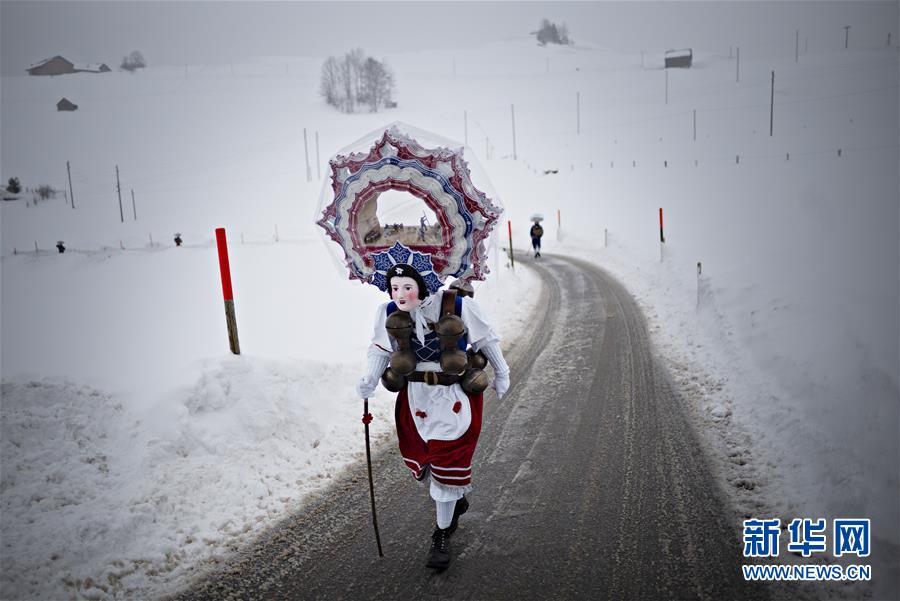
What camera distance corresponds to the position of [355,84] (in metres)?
78.3

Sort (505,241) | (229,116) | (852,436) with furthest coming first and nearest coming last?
(229,116) < (505,241) < (852,436)

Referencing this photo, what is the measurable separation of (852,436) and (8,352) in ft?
29.5

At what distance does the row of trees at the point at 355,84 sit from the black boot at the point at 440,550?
73293 mm

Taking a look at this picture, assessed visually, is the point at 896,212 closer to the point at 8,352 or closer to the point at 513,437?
the point at 513,437

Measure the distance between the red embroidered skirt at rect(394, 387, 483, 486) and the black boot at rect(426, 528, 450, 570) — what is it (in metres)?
0.35

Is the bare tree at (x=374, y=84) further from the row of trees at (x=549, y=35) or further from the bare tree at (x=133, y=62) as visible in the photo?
the row of trees at (x=549, y=35)

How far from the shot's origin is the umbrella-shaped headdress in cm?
369

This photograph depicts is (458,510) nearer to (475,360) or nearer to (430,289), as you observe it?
(475,360)

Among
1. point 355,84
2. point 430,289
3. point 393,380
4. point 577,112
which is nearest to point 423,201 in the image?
point 430,289

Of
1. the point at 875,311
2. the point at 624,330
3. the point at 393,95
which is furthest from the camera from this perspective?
the point at 393,95

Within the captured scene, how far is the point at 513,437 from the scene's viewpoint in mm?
5391

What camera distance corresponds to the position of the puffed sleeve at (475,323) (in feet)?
12.6

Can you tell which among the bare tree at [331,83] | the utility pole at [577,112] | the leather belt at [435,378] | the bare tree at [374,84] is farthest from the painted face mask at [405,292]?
the bare tree at [331,83]

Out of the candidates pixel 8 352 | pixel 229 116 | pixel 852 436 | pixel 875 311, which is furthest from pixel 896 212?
pixel 229 116
